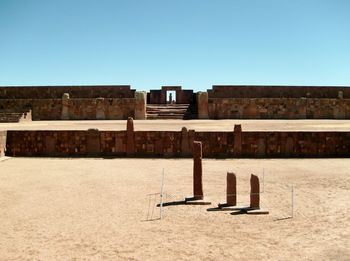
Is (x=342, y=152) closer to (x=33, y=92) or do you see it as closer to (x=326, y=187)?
(x=326, y=187)

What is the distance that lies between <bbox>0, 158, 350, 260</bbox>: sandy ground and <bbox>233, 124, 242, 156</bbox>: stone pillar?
241cm

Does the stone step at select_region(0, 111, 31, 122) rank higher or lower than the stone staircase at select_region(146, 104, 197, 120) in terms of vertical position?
lower

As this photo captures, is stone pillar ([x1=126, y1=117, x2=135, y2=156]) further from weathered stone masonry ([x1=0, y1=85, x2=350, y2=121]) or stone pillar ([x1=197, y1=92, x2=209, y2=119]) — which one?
stone pillar ([x1=197, y1=92, x2=209, y2=119])

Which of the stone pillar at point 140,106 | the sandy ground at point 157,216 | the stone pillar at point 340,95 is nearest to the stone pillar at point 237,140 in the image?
the sandy ground at point 157,216

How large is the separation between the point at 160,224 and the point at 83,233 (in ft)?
4.12

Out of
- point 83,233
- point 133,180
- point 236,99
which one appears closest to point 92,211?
point 83,233

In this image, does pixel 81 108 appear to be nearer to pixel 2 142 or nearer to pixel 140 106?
pixel 140 106

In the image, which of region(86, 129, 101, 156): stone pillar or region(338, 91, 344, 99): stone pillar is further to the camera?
region(338, 91, 344, 99): stone pillar

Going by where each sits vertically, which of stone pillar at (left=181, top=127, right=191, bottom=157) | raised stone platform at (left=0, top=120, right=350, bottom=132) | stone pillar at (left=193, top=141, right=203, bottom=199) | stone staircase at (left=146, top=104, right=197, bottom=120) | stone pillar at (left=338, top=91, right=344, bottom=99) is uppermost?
stone pillar at (left=338, top=91, right=344, bottom=99)

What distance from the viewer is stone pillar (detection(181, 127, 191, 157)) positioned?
44.3 ft

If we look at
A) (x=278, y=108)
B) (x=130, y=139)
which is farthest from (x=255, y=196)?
(x=278, y=108)

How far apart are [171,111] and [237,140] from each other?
1211 centimetres

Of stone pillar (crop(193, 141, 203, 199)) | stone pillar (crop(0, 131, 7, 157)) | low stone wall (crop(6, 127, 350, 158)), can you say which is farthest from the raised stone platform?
stone pillar (crop(193, 141, 203, 199))

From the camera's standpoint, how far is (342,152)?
534 inches
